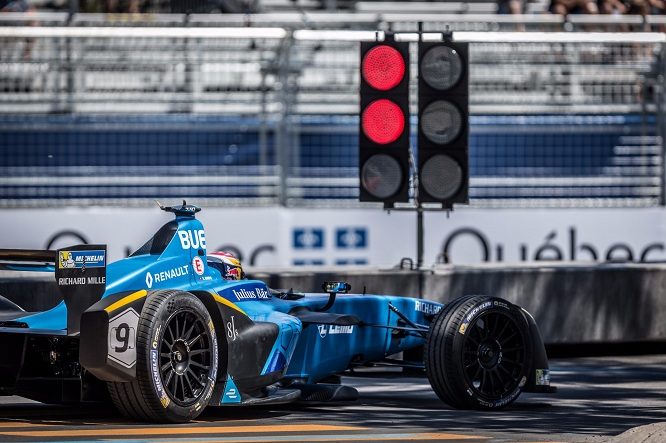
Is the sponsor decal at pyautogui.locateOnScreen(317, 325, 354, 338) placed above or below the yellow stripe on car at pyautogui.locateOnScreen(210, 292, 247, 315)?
below

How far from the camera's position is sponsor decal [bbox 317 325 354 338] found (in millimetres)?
10250

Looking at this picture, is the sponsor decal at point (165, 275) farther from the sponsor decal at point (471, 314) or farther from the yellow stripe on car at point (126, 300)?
the sponsor decal at point (471, 314)

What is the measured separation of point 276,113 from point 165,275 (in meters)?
10.1

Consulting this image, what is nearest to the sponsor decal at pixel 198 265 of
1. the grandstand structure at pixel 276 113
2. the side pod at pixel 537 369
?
the side pod at pixel 537 369

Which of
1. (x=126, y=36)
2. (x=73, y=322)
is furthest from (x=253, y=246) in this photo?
(x=73, y=322)

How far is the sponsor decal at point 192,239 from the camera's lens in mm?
9766

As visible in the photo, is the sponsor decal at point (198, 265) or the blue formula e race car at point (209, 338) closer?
the blue formula e race car at point (209, 338)

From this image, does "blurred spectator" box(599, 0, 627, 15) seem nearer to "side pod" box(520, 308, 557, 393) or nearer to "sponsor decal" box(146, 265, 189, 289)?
"side pod" box(520, 308, 557, 393)

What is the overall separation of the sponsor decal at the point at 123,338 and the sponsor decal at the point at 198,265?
3.62ft

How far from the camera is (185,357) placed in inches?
360

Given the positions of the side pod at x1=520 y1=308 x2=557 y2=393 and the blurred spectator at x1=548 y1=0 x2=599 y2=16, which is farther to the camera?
the blurred spectator at x1=548 y1=0 x2=599 y2=16

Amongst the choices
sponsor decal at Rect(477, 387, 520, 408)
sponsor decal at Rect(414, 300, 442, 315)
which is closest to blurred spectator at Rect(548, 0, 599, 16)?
sponsor decal at Rect(414, 300, 442, 315)

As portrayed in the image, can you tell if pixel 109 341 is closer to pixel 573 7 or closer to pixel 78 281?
pixel 78 281

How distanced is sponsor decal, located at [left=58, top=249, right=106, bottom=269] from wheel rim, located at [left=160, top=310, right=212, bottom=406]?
20.8 inches
